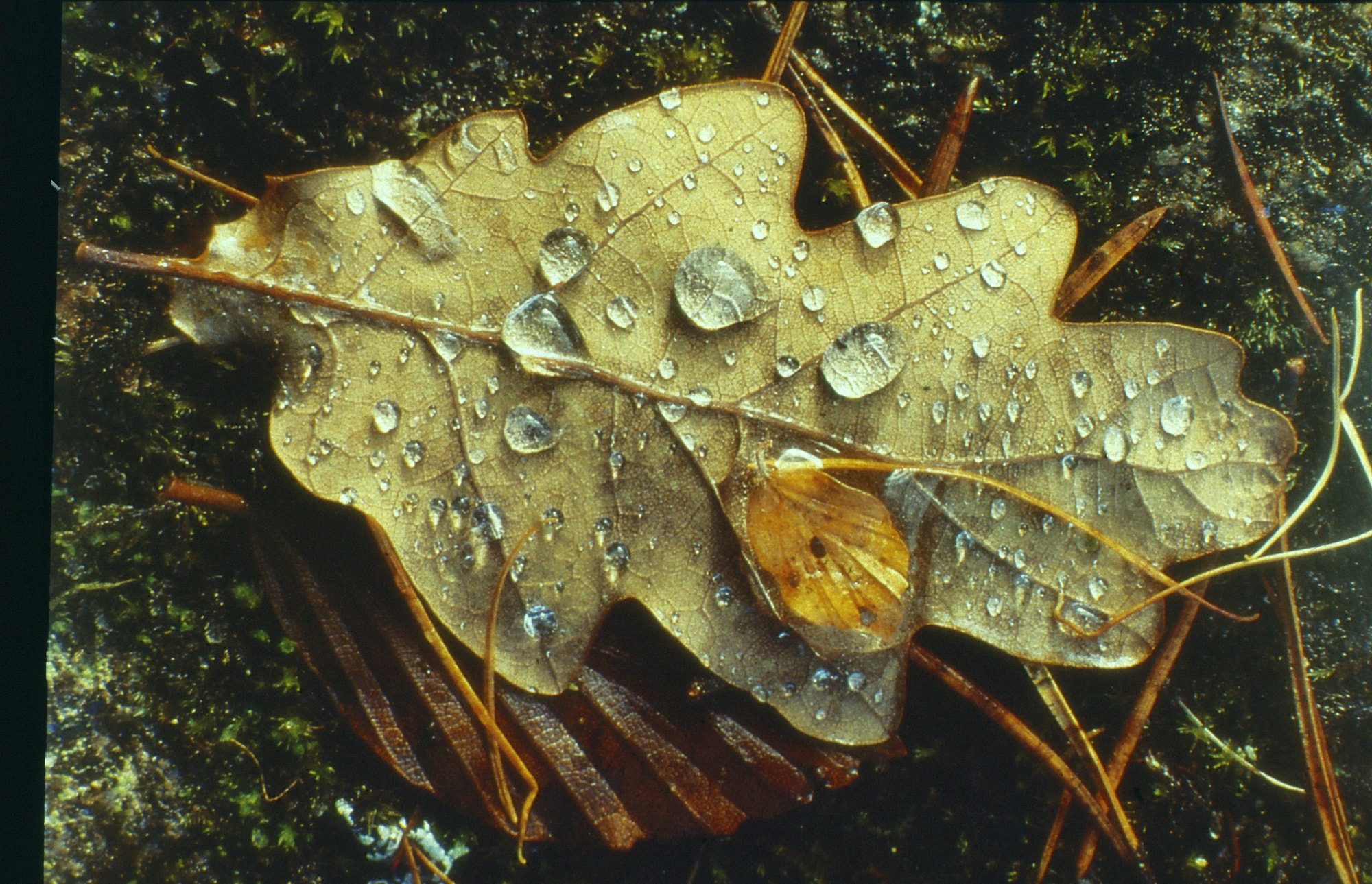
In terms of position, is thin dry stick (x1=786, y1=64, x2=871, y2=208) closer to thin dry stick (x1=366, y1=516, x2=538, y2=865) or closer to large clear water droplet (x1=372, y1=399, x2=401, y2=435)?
large clear water droplet (x1=372, y1=399, x2=401, y2=435)

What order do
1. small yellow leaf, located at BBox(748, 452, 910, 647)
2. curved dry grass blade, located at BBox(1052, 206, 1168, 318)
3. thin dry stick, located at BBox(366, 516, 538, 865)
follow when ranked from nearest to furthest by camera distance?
small yellow leaf, located at BBox(748, 452, 910, 647)
thin dry stick, located at BBox(366, 516, 538, 865)
curved dry grass blade, located at BBox(1052, 206, 1168, 318)

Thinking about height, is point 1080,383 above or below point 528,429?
below

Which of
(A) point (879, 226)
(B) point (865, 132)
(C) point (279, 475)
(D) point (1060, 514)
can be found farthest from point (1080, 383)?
(C) point (279, 475)

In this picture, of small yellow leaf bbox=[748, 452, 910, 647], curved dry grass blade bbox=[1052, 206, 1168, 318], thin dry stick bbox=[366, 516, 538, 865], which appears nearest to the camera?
small yellow leaf bbox=[748, 452, 910, 647]

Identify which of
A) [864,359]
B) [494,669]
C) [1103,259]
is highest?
[864,359]

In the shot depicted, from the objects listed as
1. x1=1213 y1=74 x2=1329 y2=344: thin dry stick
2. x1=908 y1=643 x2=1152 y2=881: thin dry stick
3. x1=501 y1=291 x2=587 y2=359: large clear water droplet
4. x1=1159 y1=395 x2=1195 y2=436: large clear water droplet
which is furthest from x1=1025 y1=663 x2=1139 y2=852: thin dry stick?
x1=501 y1=291 x2=587 y2=359: large clear water droplet

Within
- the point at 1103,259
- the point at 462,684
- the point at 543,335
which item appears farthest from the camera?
the point at 1103,259

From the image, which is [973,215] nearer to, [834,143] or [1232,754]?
[834,143]
